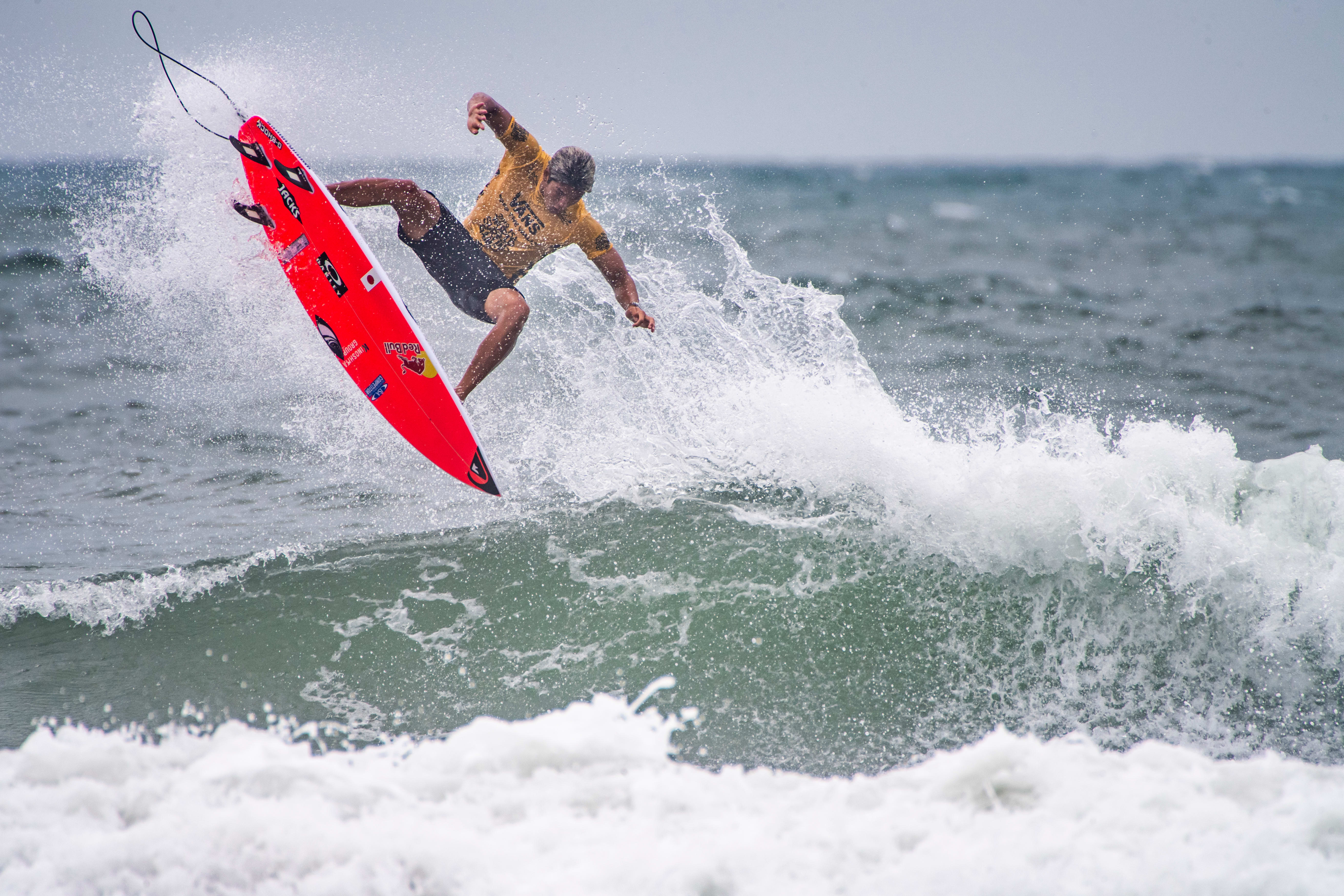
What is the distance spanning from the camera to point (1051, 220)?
35.6 m

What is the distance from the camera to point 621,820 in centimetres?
246

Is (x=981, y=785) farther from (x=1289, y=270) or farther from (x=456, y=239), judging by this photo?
(x=1289, y=270)

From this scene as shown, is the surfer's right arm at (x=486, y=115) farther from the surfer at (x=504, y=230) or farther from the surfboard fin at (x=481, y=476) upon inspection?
the surfboard fin at (x=481, y=476)

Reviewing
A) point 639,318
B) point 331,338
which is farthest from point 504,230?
point 331,338

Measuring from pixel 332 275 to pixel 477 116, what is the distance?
4.41 ft

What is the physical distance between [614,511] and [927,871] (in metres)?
3.63

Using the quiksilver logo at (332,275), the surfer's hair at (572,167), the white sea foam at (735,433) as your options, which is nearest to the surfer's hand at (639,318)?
the surfer's hair at (572,167)

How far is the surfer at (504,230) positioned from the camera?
5195 millimetres

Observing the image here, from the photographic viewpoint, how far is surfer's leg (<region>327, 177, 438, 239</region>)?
521cm

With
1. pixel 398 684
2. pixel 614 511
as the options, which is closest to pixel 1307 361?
pixel 614 511

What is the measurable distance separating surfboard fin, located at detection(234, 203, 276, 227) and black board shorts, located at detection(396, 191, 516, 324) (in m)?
0.87

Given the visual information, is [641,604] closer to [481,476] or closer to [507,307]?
[481,476]

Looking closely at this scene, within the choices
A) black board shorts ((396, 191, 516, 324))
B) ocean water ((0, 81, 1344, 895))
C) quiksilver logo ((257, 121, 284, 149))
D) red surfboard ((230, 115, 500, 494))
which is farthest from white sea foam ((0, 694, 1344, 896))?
quiksilver logo ((257, 121, 284, 149))

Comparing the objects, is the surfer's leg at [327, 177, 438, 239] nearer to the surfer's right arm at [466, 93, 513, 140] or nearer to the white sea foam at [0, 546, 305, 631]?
the surfer's right arm at [466, 93, 513, 140]
